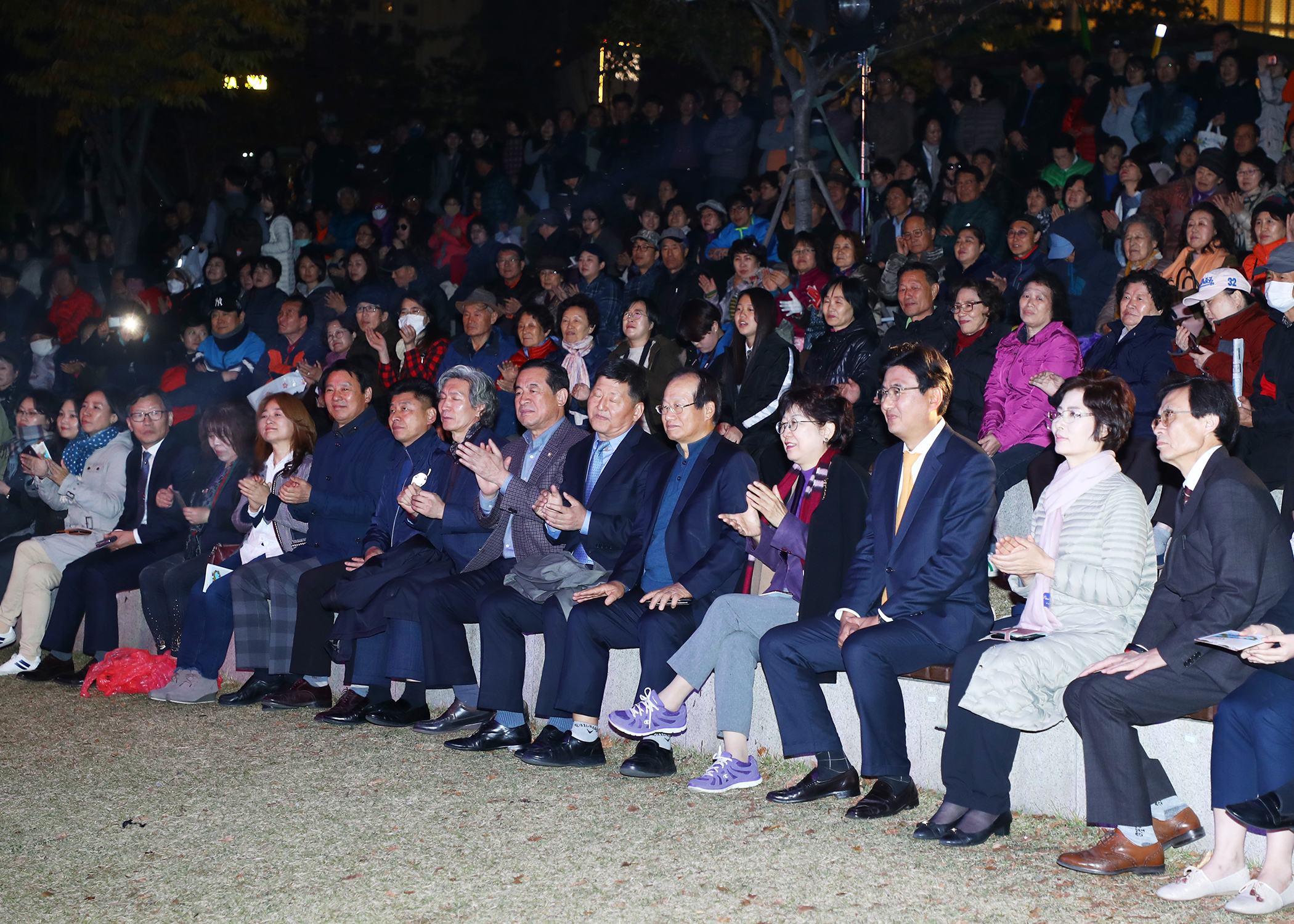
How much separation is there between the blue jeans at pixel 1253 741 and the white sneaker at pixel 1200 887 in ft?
0.73

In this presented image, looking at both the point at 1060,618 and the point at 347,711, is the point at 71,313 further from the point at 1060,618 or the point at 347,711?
the point at 1060,618

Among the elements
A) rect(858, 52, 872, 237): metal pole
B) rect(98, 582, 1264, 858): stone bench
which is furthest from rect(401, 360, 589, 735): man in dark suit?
rect(858, 52, 872, 237): metal pole

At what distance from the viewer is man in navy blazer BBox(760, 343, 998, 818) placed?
4824mm

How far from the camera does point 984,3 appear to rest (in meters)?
12.6

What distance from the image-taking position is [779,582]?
5.60 meters

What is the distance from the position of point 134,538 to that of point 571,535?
333 centimetres

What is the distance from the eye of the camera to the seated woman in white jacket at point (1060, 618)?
14.5ft

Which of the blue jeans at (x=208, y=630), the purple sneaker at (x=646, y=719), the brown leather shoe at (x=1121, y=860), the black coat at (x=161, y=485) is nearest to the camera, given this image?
the brown leather shoe at (x=1121, y=860)

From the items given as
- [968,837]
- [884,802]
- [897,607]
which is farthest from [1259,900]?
[897,607]

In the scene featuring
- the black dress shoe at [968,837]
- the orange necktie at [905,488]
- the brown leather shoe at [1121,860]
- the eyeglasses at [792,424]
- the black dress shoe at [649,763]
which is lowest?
the black dress shoe at [649,763]

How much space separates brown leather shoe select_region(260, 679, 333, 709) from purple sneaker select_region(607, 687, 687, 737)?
6.81 feet

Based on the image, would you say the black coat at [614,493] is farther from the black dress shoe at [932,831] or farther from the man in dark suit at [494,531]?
the black dress shoe at [932,831]

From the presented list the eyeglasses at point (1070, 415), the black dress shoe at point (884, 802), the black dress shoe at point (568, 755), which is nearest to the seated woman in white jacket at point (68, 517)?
the black dress shoe at point (568, 755)

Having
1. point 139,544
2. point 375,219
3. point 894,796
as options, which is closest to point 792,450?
point 894,796
